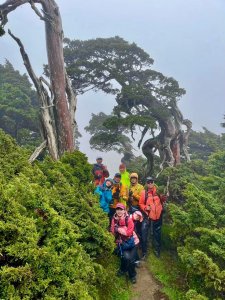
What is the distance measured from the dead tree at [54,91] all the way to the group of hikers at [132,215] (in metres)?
3.85

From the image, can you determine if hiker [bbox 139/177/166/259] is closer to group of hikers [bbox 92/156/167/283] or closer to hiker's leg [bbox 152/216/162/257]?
group of hikers [bbox 92/156/167/283]

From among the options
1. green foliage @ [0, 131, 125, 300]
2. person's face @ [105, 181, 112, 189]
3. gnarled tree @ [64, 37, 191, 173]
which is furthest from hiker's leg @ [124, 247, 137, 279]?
gnarled tree @ [64, 37, 191, 173]

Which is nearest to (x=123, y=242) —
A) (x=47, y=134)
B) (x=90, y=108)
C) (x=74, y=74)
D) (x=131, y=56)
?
(x=47, y=134)

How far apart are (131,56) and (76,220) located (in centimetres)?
1582

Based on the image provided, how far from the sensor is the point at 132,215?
7.32 m

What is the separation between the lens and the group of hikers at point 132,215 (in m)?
6.71

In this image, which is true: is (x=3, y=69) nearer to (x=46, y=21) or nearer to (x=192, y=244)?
(x=46, y=21)

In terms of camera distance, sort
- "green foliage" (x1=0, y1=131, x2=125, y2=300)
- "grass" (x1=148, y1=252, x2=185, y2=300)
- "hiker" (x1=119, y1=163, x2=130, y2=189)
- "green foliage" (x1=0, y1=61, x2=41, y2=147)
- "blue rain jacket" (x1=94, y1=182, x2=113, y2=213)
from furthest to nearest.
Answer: "green foliage" (x1=0, y1=61, x2=41, y2=147)
"hiker" (x1=119, y1=163, x2=130, y2=189)
"blue rain jacket" (x1=94, y1=182, x2=113, y2=213)
"grass" (x1=148, y1=252, x2=185, y2=300)
"green foliage" (x1=0, y1=131, x2=125, y2=300)

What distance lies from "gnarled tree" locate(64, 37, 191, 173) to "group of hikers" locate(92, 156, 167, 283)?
6903 mm

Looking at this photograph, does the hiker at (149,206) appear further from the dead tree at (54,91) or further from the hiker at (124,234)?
the dead tree at (54,91)

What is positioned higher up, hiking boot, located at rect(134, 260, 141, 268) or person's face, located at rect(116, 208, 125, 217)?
person's face, located at rect(116, 208, 125, 217)

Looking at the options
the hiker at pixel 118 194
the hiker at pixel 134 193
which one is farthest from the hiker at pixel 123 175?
the hiker at pixel 134 193

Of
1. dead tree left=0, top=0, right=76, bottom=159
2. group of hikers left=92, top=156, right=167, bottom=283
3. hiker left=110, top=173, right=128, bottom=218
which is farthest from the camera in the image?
dead tree left=0, top=0, right=76, bottom=159

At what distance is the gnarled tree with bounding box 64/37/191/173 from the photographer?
645 inches
